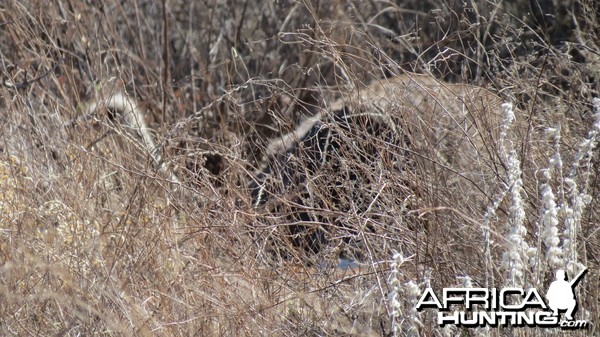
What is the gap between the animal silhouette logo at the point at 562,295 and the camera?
9.52ft

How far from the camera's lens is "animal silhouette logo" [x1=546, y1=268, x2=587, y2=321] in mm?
2902

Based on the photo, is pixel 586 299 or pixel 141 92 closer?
pixel 586 299

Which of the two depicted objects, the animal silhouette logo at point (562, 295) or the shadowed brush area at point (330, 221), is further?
the shadowed brush area at point (330, 221)

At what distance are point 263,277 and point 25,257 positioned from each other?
1.01 m

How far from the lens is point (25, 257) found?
377 cm

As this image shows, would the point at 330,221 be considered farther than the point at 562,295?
Yes

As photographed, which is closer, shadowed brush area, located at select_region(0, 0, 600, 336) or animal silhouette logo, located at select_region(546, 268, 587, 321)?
animal silhouette logo, located at select_region(546, 268, 587, 321)

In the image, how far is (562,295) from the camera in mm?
2930

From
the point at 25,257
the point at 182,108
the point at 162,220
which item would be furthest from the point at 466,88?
the point at 182,108

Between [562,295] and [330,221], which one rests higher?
[562,295]

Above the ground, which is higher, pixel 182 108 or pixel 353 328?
pixel 353 328

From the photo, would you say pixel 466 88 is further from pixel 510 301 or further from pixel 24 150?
pixel 24 150

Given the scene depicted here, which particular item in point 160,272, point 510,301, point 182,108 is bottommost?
point 182,108

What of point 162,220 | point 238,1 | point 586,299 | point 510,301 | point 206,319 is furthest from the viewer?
point 238,1
